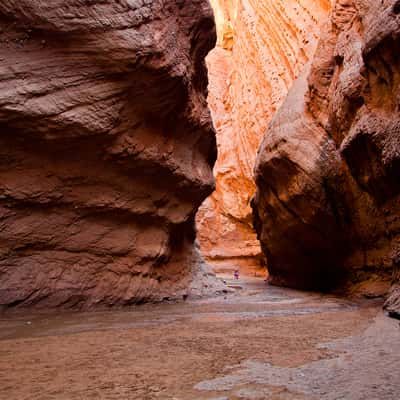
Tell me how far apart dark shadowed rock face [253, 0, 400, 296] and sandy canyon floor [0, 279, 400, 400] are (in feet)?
9.09

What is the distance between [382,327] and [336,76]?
578cm

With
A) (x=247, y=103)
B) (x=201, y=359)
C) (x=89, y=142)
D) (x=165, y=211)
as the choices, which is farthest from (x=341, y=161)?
(x=247, y=103)

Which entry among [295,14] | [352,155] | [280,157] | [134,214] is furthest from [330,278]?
[295,14]

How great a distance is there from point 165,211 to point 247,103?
18878 millimetres

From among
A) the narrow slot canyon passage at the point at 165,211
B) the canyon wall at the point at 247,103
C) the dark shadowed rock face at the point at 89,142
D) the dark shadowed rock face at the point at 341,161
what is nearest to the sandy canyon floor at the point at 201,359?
the narrow slot canyon passage at the point at 165,211

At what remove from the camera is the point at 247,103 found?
24484 mm

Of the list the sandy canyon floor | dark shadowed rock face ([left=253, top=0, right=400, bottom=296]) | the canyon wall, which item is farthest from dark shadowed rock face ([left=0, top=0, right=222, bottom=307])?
the canyon wall

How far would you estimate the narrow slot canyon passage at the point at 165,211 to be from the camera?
2316mm

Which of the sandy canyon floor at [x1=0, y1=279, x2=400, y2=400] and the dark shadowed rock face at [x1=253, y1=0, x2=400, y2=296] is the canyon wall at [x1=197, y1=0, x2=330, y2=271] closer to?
the dark shadowed rock face at [x1=253, y1=0, x2=400, y2=296]

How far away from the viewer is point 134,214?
6.14 meters

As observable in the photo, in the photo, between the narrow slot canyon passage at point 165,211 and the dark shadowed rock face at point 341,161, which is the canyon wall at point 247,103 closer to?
the dark shadowed rock face at point 341,161

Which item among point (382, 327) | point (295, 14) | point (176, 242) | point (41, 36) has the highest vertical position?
point (295, 14)

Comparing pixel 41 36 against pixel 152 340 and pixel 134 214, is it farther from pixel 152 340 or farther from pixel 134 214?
pixel 152 340

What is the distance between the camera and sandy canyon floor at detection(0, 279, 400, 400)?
1.88 metres
